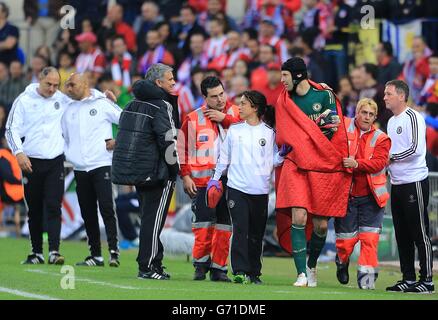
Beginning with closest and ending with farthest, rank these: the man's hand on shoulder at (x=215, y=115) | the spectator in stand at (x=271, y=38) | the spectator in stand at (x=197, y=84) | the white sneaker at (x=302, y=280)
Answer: the white sneaker at (x=302, y=280) < the man's hand on shoulder at (x=215, y=115) < the spectator in stand at (x=197, y=84) < the spectator in stand at (x=271, y=38)

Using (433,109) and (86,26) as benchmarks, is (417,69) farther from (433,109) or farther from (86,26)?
(86,26)

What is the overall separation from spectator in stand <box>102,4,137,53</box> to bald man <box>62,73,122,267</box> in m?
10.4

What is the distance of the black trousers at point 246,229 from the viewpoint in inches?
555

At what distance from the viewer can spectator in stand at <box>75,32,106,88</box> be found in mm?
26484

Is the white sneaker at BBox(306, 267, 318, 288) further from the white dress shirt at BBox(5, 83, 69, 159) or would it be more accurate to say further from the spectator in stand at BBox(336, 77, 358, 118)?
the spectator in stand at BBox(336, 77, 358, 118)

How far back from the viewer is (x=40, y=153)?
1683 centimetres

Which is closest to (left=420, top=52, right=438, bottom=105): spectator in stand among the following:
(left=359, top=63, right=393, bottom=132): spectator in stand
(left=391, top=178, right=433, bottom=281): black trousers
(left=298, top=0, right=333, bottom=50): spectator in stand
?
(left=359, top=63, right=393, bottom=132): spectator in stand

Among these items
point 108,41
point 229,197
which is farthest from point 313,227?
point 108,41

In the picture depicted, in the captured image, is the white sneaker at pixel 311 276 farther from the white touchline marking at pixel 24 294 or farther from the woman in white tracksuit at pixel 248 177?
the white touchline marking at pixel 24 294

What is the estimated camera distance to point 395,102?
14.0 m

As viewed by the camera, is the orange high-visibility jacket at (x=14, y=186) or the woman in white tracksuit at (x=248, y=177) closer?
the woman in white tracksuit at (x=248, y=177)

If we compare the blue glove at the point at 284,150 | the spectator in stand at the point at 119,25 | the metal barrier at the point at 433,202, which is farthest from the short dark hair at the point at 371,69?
the spectator in stand at the point at 119,25

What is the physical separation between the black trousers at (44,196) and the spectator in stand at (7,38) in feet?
36.5

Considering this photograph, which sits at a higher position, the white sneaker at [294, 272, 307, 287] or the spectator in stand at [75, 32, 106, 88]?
the spectator in stand at [75, 32, 106, 88]
